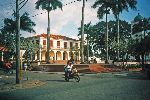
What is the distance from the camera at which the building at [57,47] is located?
76.0 meters

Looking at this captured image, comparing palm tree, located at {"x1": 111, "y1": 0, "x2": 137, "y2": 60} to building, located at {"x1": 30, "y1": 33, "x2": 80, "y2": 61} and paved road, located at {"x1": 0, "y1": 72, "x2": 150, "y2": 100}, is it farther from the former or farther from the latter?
paved road, located at {"x1": 0, "y1": 72, "x2": 150, "y2": 100}

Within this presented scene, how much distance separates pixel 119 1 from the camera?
1992 inches

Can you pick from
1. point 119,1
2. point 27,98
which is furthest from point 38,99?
point 119,1

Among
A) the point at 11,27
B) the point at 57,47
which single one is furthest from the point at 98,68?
the point at 57,47

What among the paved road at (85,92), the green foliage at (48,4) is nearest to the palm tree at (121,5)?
the green foliage at (48,4)

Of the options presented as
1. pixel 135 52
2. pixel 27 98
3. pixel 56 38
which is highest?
pixel 56 38

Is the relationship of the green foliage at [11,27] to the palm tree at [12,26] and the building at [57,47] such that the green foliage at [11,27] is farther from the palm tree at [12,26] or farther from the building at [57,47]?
the building at [57,47]

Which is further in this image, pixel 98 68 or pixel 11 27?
pixel 11 27

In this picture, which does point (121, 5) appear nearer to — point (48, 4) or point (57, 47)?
point (48, 4)

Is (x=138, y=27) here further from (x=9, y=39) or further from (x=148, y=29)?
(x=9, y=39)

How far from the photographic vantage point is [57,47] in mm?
79938

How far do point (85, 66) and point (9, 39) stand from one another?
3058 centimetres

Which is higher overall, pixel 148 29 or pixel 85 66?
pixel 148 29

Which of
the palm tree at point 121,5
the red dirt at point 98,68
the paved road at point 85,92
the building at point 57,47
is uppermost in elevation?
the palm tree at point 121,5
